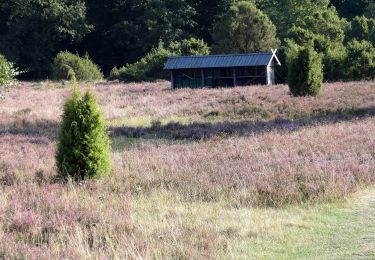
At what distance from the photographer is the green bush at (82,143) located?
12.0 m

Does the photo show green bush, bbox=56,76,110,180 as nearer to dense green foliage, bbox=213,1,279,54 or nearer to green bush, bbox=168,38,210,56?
dense green foliage, bbox=213,1,279,54

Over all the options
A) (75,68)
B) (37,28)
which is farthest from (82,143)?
(37,28)

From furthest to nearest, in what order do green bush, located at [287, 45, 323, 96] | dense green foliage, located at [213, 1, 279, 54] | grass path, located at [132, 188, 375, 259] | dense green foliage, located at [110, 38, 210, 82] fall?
dense green foliage, located at [213, 1, 279, 54], dense green foliage, located at [110, 38, 210, 82], green bush, located at [287, 45, 323, 96], grass path, located at [132, 188, 375, 259]

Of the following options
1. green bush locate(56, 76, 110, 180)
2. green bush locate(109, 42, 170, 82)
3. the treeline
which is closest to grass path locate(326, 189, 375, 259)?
green bush locate(56, 76, 110, 180)

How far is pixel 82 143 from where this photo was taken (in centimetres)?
1205

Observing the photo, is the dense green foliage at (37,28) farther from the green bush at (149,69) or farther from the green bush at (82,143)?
the green bush at (82,143)

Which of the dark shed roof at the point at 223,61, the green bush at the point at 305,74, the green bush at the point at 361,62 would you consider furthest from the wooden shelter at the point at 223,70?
the green bush at the point at 305,74

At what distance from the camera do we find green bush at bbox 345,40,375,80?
42625mm

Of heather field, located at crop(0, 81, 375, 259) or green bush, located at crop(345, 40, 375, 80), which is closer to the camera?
heather field, located at crop(0, 81, 375, 259)

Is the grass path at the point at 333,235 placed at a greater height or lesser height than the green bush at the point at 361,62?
lesser

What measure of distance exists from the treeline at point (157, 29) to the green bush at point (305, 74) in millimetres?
14972

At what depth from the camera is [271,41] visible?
56.6 metres

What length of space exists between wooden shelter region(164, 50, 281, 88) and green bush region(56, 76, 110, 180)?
102ft

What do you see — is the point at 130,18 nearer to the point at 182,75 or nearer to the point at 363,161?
the point at 182,75
